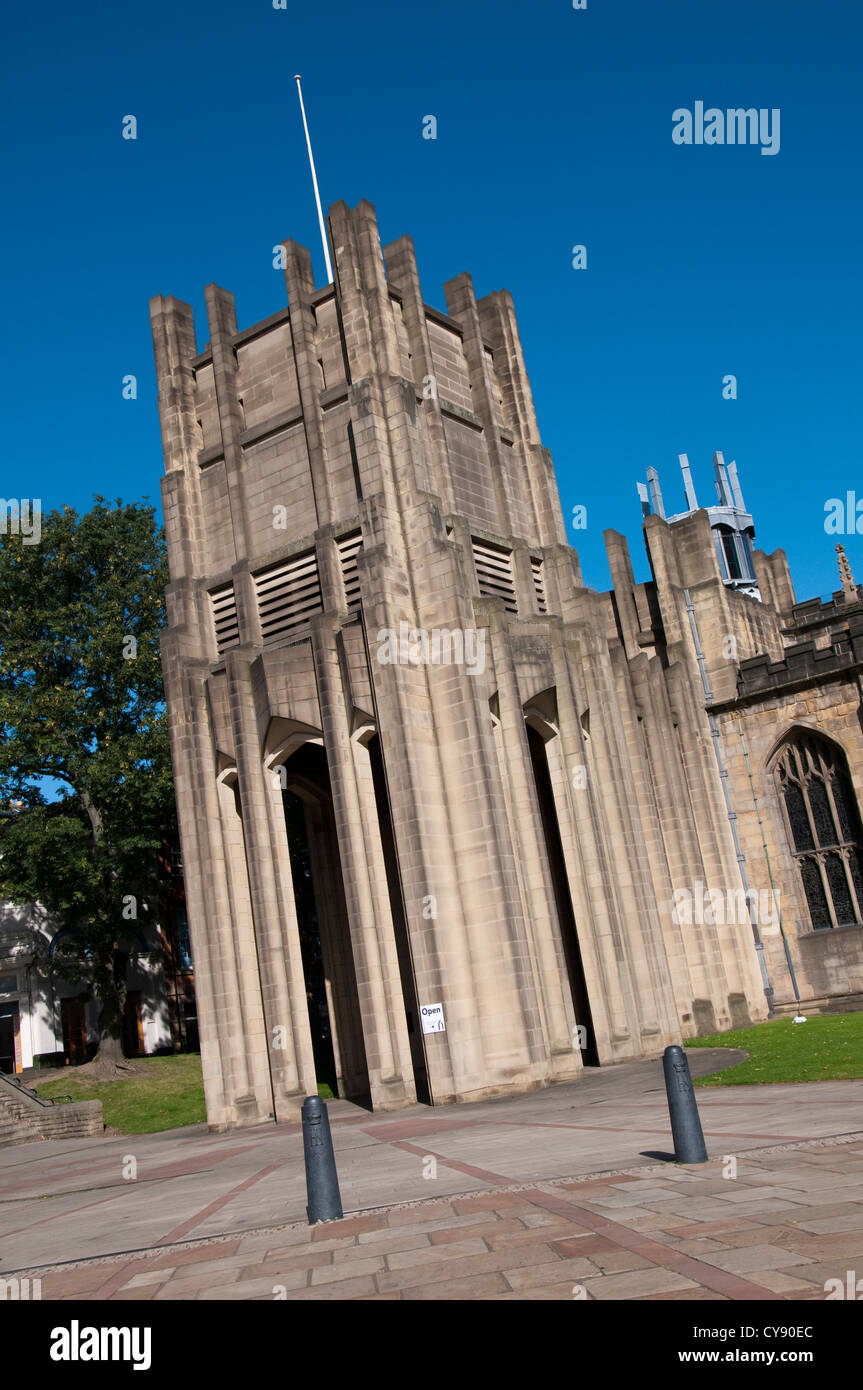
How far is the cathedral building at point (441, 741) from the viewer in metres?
22.9

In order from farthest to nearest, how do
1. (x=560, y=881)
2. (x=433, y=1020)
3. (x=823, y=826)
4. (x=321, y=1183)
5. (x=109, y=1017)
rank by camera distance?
(x=109, y=1017) < (x=823, y=826) < (x=560, y=881) < (x=433, y=1020) < (x=321, y=1183)

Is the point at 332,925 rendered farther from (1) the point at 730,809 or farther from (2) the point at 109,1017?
(1) the point at 730,809

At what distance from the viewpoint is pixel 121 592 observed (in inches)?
1527

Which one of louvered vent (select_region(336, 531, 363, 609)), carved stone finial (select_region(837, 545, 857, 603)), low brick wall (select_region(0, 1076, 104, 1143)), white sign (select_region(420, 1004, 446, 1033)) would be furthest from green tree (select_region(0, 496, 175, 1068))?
carved stone finial (select_region(837, 545, 857, 603))

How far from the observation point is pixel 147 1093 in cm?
3312

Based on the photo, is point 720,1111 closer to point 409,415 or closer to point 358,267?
point 409,415

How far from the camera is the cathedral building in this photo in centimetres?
2294

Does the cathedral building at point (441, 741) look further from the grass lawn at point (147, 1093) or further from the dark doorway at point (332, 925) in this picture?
the grass lawn at point (147, 1093)

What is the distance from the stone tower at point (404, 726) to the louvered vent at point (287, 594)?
0.08 m

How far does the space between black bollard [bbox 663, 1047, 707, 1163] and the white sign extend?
12.1m

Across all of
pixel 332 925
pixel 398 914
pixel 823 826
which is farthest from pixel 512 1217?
pixel 823 826

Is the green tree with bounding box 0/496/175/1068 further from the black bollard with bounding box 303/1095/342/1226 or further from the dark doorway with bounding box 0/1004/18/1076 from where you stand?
the black bollard with bounding box 303/1095/342/1226

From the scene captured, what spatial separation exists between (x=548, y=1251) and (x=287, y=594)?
21.6 meters
